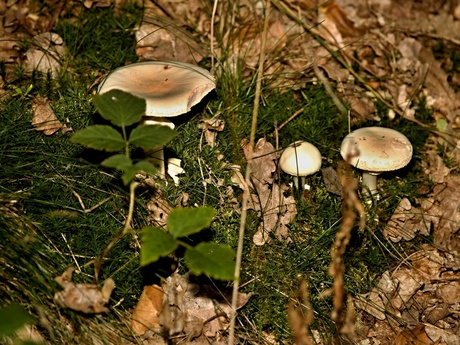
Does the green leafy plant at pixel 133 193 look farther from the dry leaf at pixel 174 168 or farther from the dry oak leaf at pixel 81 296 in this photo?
the dry leaf at pixel 174 168

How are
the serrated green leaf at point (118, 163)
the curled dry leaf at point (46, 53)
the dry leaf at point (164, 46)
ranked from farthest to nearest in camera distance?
the dry leaf at point (164, 46) → the curled dry leaf at point (46, 53) → the serrated green leaf at point (118, 163)

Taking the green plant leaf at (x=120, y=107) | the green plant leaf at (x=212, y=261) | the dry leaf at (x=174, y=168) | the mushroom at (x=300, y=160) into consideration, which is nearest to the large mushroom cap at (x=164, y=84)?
the green plant leaf at (x=120, y=107)

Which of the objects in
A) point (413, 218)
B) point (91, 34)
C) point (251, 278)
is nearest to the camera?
point (251, 278)

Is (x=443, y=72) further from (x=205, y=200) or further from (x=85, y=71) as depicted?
(x=85, y=71)

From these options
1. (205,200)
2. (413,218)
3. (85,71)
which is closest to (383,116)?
(413,218)

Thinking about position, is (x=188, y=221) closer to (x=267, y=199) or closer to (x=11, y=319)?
(x=11, y=319)

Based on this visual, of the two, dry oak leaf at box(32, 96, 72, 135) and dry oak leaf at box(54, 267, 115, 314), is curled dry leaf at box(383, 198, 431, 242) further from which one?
dry oak leaf at box(32, 96, 72, 135)

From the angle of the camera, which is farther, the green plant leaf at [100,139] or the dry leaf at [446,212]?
the dry leaf at [446,212]

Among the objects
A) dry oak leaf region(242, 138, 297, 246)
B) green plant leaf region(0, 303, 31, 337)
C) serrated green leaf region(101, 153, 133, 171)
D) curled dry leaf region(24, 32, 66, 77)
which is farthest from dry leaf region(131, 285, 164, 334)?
curled dry leaf region(24, 32, 66, 77)
